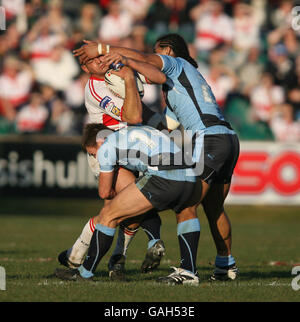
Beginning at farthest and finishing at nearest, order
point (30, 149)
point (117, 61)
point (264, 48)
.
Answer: point (264, 48) < point (30, 149) < point (117, 61)

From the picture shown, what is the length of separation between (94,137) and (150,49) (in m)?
10.3

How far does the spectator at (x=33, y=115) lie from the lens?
15.7 m

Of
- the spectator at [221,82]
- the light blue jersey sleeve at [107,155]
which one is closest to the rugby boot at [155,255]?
the light blue jersey sleeve at [107,155]

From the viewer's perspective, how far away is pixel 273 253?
988 centimetres

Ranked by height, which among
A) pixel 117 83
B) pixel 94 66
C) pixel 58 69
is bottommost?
pixel 58 69

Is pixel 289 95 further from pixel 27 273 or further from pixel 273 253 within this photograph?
pixel 27 273

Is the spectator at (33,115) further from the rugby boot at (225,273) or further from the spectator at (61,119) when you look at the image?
the rugby boot at (225,273)

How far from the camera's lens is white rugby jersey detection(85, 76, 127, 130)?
7.17 meters

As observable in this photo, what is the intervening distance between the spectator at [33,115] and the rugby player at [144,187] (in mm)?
9391

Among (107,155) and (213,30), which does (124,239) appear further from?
(213,30)

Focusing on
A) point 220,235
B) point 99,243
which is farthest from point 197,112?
point 99,243

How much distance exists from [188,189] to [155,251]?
69cm

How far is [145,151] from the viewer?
20.7 ft
